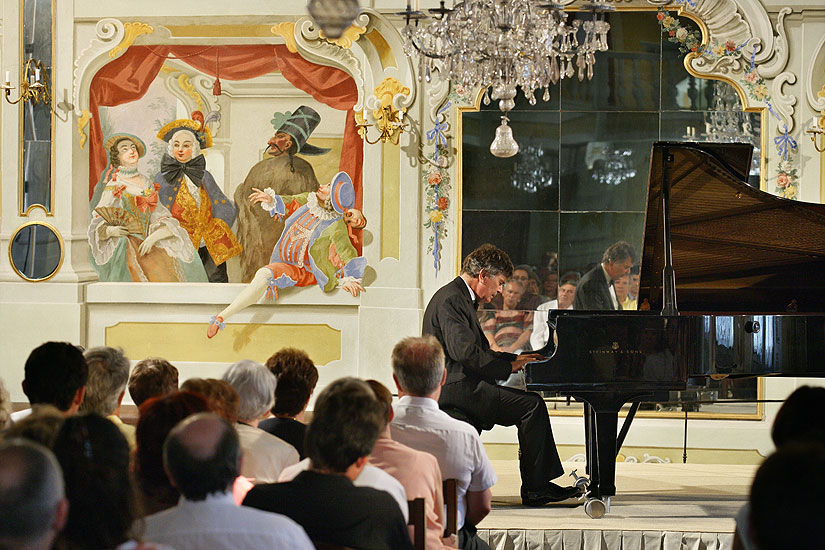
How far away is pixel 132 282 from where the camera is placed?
733 centimetres

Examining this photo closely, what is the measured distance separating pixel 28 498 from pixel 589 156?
5.90 metres

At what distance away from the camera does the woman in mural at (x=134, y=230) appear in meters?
7.30

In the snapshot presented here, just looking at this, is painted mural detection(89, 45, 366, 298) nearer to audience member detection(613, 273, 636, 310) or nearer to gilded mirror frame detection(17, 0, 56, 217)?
gilded mirror frame detection(17, 0, 56, 217)

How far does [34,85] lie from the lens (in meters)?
7.00

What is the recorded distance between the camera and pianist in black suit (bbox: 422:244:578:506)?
469 cm

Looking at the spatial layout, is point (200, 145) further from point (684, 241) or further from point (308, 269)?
point (684, 241)

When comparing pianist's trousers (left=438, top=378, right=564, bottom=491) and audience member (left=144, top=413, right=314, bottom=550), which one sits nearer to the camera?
audience member (left=144, top=413, right=314, bottom=550)

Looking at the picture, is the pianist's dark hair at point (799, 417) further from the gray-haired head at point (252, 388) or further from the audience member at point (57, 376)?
the audience member at point (57, 376)

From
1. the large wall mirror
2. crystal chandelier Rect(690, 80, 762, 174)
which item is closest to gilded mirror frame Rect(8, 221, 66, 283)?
the large wall mirror

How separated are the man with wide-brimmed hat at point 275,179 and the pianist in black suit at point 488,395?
274 centimetres

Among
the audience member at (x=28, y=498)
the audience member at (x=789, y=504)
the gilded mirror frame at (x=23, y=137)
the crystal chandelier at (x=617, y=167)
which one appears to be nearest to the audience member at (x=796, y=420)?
the audience member at (x=789, y=504)

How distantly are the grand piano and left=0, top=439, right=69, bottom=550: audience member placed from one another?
10.2 feet

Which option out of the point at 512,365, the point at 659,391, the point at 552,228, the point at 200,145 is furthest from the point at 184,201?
the point at 659,391

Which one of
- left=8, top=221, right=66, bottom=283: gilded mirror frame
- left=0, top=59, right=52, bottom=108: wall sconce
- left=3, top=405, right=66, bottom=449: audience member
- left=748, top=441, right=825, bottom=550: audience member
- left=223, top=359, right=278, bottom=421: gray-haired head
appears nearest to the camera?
left=748, top=441, right=825, bottom=550: audience member
